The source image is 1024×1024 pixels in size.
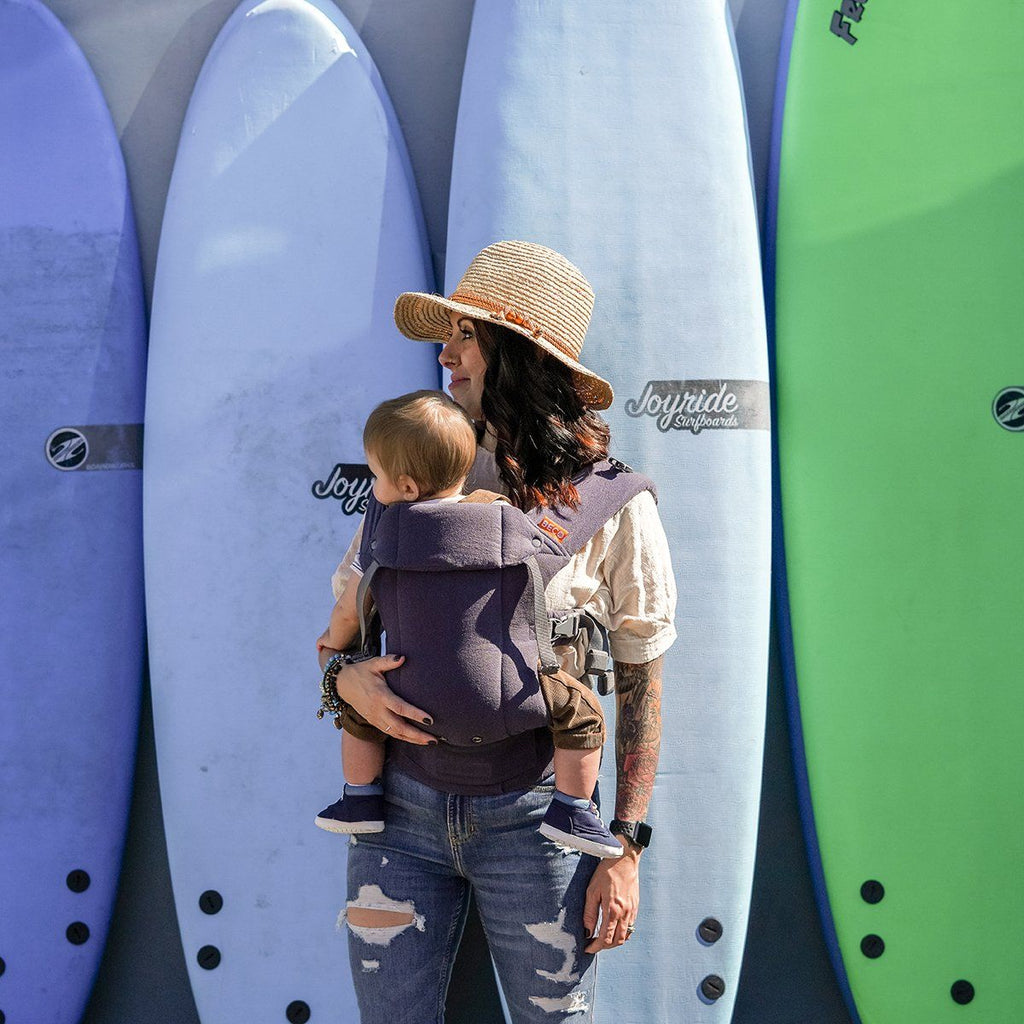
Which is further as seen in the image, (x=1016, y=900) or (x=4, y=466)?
(x=4, y=466)

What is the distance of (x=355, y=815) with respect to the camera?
1.15 metres

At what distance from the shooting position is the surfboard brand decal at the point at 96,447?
85.6 inches

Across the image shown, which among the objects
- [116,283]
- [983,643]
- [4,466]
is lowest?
[983,643]

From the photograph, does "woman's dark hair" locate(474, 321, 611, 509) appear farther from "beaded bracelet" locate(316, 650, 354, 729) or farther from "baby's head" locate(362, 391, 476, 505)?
"beaded bracelet" locate(316, 650, 354, 729)

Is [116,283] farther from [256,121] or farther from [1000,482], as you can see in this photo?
[1000,482]

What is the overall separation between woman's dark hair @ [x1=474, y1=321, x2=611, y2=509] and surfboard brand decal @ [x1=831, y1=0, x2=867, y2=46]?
1.40 metres

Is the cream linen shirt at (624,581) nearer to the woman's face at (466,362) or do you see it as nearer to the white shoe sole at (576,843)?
the woman's face at (466,362)

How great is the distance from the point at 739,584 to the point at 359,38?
1.39m

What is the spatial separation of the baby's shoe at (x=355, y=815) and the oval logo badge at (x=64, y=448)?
4.25ft

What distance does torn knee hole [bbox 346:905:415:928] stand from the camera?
1.13 m

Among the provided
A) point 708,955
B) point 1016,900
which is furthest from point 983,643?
point 708,955

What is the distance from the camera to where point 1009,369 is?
6.87ft

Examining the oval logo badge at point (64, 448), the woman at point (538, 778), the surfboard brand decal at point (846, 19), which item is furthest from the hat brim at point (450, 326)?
the surfboard brand decal at point (846, 19)

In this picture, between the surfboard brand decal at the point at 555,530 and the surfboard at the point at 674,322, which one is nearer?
the surfboard brand decal at the point at 555,530
